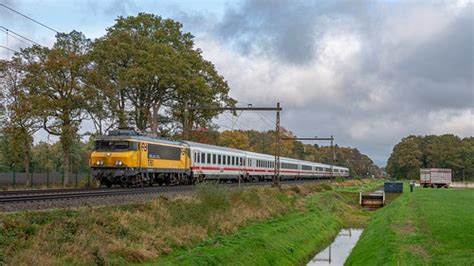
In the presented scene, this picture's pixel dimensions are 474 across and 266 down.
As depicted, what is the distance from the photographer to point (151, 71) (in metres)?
52.5

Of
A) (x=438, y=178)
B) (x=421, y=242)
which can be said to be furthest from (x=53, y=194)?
(x=438, y=178)

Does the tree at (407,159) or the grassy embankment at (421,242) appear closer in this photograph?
the grassy embankment at (421,242)

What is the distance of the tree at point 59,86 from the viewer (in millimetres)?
43281

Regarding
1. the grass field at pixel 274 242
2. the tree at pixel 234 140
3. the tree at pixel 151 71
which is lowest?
the grass field at pixel 274 242

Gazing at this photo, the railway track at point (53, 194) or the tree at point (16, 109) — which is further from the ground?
the tree at point (16, 109)

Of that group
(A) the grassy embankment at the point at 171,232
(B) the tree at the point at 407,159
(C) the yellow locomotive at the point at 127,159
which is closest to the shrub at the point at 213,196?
(A) the grassy embankment at the point at 171,232

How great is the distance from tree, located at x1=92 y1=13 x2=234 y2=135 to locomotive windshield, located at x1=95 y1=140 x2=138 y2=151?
9.28m

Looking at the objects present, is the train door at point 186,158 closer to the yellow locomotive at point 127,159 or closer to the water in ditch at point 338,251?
the yellow locomotive at point 127,159

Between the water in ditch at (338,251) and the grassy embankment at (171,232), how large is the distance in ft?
1.92

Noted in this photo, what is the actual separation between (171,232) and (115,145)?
18.7 meters

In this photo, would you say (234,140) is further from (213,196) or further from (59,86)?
(213,196)

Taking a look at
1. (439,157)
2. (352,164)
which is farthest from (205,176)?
(352,164)

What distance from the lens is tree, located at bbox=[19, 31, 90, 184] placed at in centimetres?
4328

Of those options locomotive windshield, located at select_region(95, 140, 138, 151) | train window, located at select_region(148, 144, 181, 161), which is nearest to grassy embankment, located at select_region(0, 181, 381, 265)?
locomotive windshield, located at select_region(95, 140, 138, 151)
